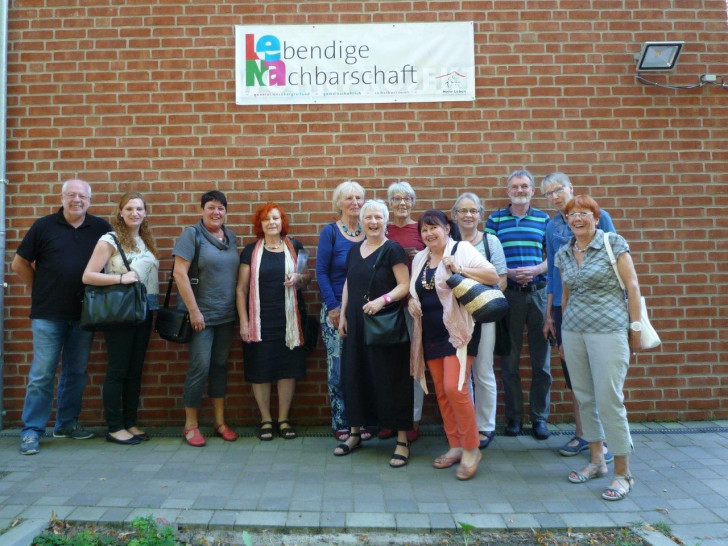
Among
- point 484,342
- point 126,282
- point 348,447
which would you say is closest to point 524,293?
point 484,342

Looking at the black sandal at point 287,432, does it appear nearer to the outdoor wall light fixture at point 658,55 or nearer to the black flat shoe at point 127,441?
the black flat shoe at point 127,441

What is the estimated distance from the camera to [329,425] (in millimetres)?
5375

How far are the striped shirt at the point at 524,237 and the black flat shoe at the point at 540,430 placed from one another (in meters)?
1.22

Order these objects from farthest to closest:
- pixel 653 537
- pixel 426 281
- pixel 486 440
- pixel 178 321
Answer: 1. pixel 178 321
2. pixel 486 440
3. pixel 426 281
4. pixel 653 537

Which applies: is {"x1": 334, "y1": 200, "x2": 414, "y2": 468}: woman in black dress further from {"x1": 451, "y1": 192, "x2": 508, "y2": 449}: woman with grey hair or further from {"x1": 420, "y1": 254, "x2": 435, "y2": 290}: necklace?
{"x1": 451, "y1": 192, "x2": 508, "y2": 449}: woman with grey hair

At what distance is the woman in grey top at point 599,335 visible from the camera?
3771 mm

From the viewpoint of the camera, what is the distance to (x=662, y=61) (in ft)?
17.4

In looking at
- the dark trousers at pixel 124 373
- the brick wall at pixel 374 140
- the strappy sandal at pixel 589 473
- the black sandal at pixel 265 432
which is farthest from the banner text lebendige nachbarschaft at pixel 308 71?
the strappy sandal at pixel 589 473

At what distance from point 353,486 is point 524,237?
2.47 metres

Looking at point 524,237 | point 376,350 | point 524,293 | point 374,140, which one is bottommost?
point 376,350

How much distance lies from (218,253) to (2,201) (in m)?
2.17

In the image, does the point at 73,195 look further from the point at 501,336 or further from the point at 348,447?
the point at 501,336

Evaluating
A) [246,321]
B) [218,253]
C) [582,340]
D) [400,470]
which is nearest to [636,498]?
[582,340]

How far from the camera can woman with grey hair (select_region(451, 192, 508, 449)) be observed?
452cm
